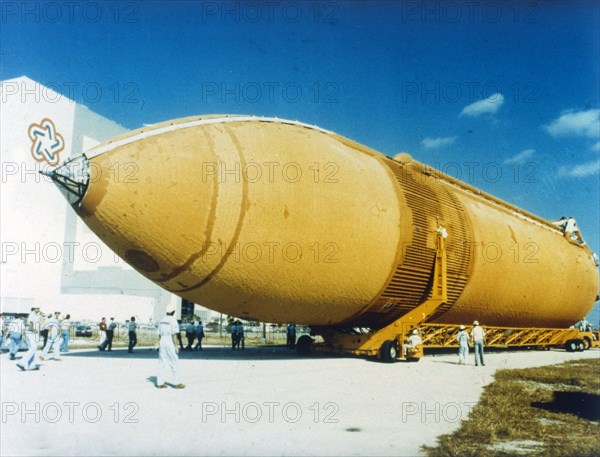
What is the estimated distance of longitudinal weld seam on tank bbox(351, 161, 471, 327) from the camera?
11.5 metres

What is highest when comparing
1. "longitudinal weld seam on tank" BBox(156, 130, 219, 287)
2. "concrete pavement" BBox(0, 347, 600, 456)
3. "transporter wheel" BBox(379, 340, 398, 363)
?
"longitudinal weld seam on tank" BBox(156, 130, 219, 287)

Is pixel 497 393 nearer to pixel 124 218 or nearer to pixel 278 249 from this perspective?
pixel 278 249

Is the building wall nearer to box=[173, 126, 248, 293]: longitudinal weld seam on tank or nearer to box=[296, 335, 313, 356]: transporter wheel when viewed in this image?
box=[296, 335, 313, 356]: transporter wheel

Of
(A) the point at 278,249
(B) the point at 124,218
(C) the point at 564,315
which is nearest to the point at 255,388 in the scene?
(A) the point at 278,249

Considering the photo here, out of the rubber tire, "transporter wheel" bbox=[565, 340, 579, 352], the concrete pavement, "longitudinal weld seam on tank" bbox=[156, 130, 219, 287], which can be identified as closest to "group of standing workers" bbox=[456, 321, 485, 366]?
the concrete pavement

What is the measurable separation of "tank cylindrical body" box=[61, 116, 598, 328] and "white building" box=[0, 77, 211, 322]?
20.5 metres

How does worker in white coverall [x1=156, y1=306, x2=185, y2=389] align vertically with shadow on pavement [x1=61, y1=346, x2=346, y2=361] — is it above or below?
above

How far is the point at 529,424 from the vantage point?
597 cm

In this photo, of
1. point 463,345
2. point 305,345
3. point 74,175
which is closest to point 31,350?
point 74,175

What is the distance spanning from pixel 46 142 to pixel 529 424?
28411 millimetres

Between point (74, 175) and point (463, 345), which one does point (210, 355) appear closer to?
point (463, 345)

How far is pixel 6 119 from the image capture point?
82.9 feet

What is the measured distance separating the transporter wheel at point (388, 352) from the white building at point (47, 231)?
69.0ft

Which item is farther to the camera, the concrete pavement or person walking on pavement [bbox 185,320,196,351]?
person walking on pavement [bbox 185,320,196,351]
